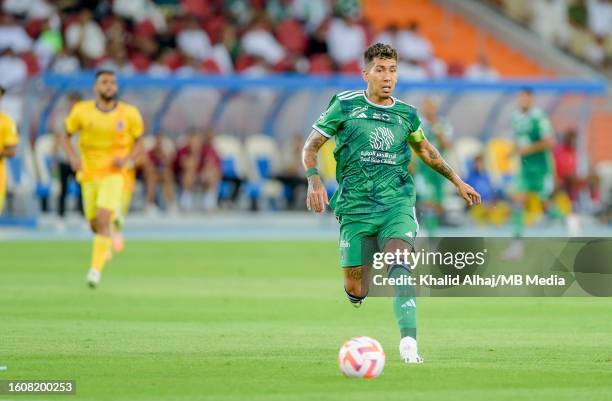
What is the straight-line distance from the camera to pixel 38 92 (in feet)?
103

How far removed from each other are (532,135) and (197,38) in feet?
42.1

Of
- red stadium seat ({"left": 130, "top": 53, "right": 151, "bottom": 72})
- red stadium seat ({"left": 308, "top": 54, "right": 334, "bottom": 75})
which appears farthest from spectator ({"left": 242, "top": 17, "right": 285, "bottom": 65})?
red stadium seat ({"left": 130, "top": 53, "right": 151, "bottom": 72})

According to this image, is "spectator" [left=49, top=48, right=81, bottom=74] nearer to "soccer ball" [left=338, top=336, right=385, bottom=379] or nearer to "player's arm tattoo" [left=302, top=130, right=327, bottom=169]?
"player's arm tattoo" [left=302, top=130, right=327, bottom=169]

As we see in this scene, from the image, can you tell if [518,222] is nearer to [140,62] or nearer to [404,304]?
[404,304]

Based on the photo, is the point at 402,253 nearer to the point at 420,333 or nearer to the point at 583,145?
the point at 420,333

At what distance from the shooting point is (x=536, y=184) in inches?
945

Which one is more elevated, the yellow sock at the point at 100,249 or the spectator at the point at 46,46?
the spectator at the point at 46,46

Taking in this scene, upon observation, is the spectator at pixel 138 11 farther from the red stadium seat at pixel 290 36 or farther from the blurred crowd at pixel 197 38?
the red stadium seat at pixel 290 36

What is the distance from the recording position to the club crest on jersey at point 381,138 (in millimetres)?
11789

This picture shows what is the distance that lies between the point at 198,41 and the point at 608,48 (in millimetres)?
12527

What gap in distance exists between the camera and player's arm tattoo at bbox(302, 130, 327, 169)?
38.2ft

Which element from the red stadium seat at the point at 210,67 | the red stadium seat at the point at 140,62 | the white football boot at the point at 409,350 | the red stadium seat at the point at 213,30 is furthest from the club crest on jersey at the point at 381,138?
the red stadium seat at the point at 213,30

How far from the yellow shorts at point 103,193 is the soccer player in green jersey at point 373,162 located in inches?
290

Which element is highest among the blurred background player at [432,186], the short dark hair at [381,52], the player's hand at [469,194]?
the blurred background player at [432,186]
